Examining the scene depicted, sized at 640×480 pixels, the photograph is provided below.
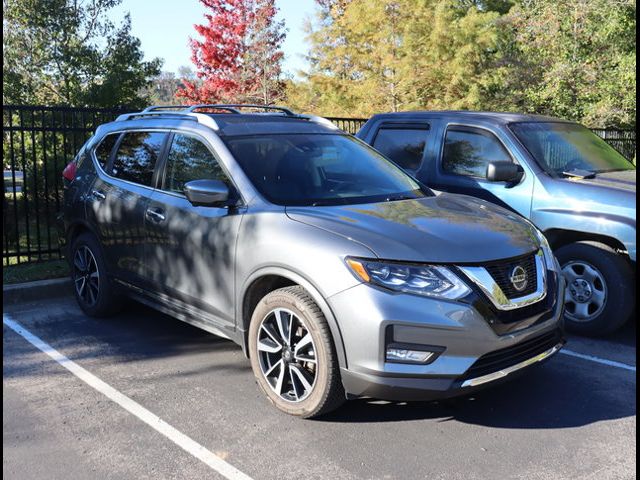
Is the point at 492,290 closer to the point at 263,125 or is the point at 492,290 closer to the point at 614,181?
the point at 263,125

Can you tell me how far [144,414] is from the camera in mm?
4020

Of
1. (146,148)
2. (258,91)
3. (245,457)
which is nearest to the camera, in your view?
(245,457)

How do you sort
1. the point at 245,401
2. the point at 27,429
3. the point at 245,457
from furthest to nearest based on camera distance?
the point at 245,401, the point at 27,429, the point at 245,457

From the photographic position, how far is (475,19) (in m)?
17.8

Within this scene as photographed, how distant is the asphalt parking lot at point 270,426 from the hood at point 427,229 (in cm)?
103

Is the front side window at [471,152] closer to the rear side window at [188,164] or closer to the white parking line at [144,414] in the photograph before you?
the rear side window at [188,164]

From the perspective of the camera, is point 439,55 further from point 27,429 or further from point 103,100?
point 27,429

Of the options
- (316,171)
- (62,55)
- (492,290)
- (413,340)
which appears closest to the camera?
(413,340)

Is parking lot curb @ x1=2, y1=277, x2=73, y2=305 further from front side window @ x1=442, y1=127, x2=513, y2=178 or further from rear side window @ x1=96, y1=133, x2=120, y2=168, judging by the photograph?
front side window @ x1=442, y1=127, x2=513, y2=178

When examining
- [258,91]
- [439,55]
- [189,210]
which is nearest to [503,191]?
[189,210]

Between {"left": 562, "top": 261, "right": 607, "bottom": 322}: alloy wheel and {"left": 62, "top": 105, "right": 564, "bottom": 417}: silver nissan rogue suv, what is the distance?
1.42 metres

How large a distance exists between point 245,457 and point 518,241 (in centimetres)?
207

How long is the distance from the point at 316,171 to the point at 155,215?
1280mm

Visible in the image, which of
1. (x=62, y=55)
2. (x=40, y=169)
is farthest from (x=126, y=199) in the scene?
(x=62, y=55)
